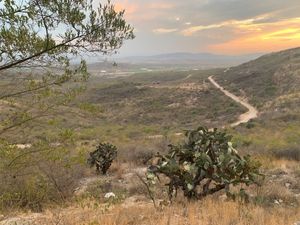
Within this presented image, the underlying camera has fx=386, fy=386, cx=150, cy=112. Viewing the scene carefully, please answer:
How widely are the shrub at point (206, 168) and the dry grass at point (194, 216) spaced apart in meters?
0.69

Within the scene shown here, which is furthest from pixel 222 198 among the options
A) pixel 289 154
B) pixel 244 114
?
pixel 244 114

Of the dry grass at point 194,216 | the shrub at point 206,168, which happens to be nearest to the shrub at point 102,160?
the shrub at point 206,168

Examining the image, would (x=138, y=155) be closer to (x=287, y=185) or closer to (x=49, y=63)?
(x=287, y=185)

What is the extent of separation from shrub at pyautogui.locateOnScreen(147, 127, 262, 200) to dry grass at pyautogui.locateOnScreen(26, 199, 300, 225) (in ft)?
2.27

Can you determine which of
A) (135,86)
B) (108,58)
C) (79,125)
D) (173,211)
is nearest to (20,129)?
(108,58)

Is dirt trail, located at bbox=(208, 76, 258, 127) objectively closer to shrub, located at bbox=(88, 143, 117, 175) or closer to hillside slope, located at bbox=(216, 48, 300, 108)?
hillside slope, located at bbox=(216, 48, 300, 108)

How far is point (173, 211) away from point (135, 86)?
7125 centimetres

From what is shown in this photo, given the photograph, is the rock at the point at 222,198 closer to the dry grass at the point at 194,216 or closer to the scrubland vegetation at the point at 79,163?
the scrubland vegetation at the point at 79,163

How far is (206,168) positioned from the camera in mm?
8367

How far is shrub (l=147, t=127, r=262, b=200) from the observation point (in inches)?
336

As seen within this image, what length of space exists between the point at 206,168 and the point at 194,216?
5.62ft

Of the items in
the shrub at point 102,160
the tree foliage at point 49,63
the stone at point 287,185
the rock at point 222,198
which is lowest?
the shrub at point 102,160

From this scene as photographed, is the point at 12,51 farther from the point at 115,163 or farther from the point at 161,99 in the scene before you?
the point at 161,99

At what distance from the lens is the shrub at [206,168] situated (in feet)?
28.0
